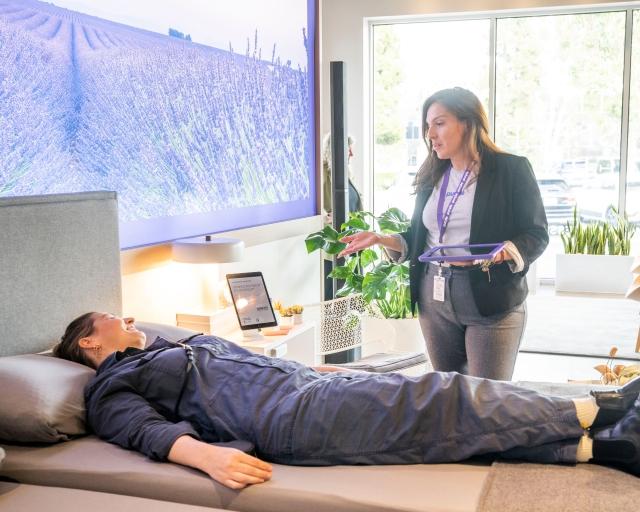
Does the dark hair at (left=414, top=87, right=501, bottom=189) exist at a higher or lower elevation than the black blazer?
higher

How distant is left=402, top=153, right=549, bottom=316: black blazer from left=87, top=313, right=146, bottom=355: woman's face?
1145 millimetres

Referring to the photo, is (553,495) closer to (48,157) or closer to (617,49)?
(48,157)

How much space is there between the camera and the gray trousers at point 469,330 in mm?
2752

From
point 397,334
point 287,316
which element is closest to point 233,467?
point 287,316

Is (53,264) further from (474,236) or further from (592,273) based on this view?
(592,273)

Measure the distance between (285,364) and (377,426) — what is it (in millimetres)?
406

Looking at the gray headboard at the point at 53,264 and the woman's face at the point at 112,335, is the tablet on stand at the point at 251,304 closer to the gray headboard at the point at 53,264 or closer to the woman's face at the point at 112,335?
the gray headboard at the point at 53,264

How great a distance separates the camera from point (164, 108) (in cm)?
322

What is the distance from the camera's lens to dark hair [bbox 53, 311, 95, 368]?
2.38m

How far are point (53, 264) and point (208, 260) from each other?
71 centimetres

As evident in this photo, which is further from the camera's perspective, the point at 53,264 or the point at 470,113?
the point at 470,113

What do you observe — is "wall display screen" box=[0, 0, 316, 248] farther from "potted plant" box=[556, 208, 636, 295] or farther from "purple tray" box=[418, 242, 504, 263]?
"potted plant" box=[556, 208, 636, 295]

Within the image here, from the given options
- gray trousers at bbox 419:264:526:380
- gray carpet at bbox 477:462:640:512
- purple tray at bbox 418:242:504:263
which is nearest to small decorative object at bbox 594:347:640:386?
gray trousers at bbox 419:264:526:380

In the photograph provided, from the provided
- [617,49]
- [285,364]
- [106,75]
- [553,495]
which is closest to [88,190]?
[106,75]
